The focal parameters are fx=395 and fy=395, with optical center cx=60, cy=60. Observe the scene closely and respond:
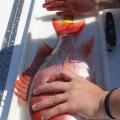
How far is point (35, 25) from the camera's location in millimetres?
1158

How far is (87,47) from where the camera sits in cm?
104

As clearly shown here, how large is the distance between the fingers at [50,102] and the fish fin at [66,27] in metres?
0.24

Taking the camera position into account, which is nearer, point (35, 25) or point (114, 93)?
point (114, 93)

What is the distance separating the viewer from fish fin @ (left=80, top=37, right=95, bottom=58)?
3.36 feet

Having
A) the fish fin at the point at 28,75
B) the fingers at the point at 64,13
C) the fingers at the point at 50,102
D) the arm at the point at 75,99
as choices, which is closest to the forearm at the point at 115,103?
the arm at the point at 75,99

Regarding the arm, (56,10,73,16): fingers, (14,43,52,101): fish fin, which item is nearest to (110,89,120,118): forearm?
the arm

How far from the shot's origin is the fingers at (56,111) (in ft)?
2.70

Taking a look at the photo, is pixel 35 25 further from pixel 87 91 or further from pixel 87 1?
pixel 87 91

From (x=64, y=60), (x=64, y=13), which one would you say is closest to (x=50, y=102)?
(x=64, y=60)

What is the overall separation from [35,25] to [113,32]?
0.23 meters

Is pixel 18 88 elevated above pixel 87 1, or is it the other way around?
pixel 87 1

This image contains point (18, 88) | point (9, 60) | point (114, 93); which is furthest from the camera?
point (9, 60)

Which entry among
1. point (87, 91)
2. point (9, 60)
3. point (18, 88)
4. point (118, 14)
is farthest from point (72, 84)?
point (118, 14)

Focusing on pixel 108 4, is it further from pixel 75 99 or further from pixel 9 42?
pixel 75 99
